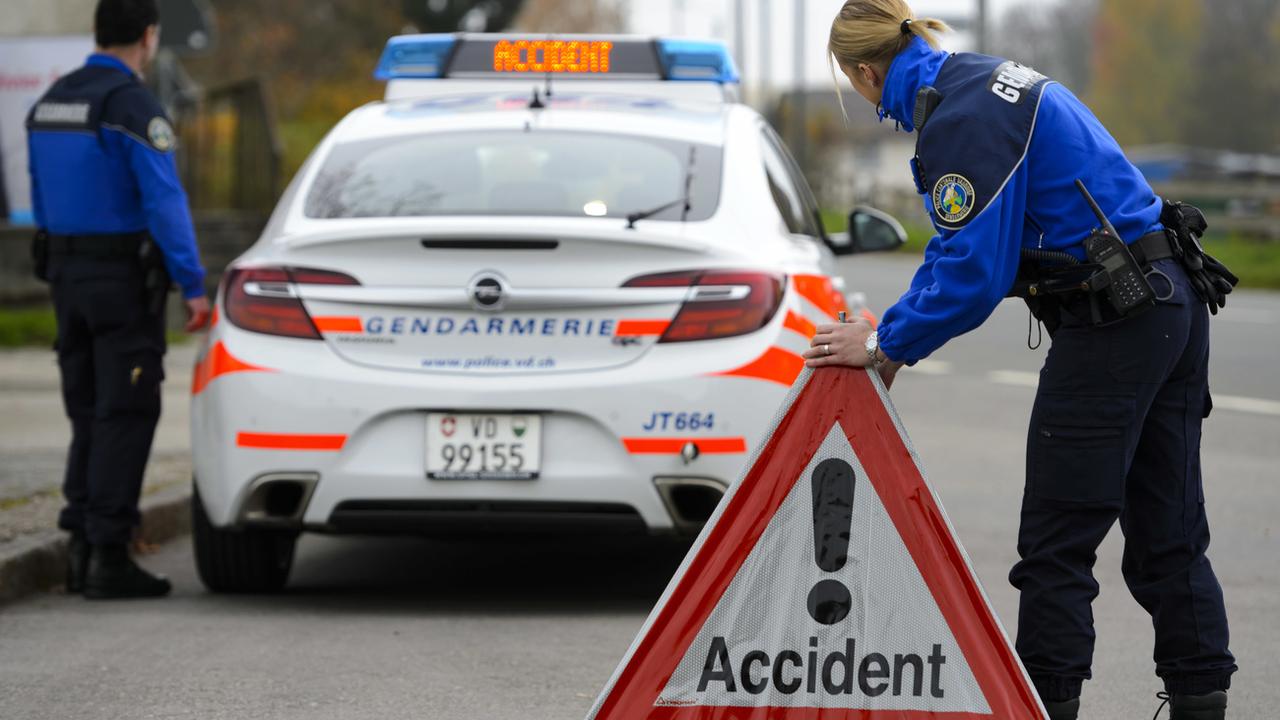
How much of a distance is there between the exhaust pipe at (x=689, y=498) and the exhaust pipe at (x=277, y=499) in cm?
101

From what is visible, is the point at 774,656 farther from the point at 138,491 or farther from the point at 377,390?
the point at 138,491

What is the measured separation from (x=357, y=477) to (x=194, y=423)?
2.26ft

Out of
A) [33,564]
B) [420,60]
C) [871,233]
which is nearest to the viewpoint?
[33,564]

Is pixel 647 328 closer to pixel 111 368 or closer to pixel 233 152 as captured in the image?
pixel 111 368

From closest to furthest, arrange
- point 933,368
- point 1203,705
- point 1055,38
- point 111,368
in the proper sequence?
point 1203,705 < point 111,368 < point 933,368 < point 1055,38

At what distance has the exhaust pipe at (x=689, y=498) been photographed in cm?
573

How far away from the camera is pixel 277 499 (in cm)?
593

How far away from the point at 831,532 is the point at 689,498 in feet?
6.62

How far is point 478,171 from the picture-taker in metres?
6.30

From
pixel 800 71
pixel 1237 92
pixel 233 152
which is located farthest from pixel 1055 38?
pixel 233 152

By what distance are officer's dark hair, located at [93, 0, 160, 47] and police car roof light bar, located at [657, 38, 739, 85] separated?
6.98 ft

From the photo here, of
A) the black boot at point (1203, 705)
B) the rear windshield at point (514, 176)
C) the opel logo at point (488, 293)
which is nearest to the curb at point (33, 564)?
the rear windshield at point (514, 176)

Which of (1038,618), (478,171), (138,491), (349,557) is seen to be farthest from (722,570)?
(349,557)

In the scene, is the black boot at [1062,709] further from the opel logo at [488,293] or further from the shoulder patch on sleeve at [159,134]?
the shoulder patch on sleeve at [159,134]
